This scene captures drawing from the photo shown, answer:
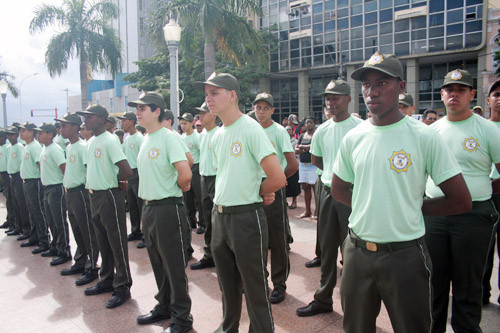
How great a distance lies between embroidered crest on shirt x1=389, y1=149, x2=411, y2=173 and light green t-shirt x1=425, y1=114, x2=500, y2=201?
4.11 ft

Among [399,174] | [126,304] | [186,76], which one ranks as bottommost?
[126,304]

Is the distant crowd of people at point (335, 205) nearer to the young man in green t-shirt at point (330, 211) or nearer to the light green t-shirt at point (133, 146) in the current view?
the young man in green t-shirt at point (330, 211)

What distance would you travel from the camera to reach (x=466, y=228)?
126 inches

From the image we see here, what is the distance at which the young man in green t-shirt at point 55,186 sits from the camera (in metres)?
6.22

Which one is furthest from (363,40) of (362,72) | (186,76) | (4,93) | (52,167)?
(362,72)

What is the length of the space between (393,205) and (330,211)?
71.1 inches

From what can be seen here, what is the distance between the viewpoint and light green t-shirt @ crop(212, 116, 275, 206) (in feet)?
10.1

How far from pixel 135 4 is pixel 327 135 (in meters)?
50.4

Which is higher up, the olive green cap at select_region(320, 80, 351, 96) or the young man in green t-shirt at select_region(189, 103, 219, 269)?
the olive green cap at select_region(320, 80, 351, 96)

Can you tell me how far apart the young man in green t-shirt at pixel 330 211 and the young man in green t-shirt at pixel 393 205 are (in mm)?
1547

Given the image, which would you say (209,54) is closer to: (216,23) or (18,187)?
(216,23)

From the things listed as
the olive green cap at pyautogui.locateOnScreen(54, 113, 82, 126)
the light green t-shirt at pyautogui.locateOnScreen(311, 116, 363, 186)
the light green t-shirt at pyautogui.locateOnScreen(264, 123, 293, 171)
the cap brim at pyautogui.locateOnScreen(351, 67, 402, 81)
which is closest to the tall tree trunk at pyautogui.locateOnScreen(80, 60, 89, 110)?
the olive green cap at pyautogui.locateOnScreen(54, 113, 82, 126)

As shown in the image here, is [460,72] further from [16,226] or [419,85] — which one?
[419,85]

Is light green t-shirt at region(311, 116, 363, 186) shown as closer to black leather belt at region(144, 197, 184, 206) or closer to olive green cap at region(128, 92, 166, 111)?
black leather belt at region(144, 197, 184, 206)
